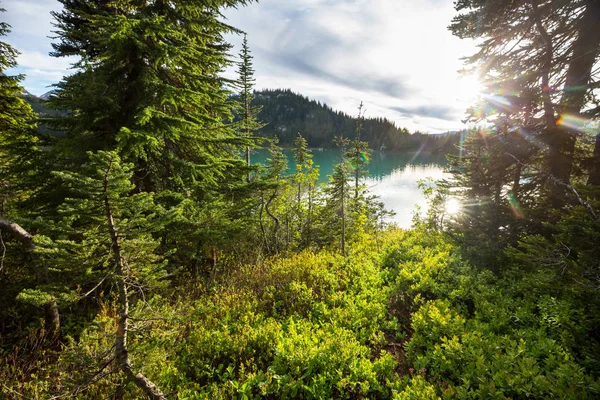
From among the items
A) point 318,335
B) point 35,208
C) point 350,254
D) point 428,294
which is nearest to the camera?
point 318,335

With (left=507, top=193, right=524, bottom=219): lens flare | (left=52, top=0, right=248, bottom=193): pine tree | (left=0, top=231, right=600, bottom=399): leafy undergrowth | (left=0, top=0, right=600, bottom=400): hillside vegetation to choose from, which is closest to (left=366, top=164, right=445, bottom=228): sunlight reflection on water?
(left=507, top=193, right=524, bottom=219): lens flare

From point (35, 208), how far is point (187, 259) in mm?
4424

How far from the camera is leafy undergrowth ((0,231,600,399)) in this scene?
3.55 m

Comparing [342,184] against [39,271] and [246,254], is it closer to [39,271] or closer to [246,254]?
[246,254]

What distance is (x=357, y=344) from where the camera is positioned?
4941 mm

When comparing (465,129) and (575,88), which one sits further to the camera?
(465,129)

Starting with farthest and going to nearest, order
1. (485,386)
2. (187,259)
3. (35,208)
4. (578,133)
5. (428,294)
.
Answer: (187,259) < (578,133) < (428,294) < (35,208) < (485,386)

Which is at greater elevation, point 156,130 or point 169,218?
point 156,130

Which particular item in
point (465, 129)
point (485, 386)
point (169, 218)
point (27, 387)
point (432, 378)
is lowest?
point (27, 387)

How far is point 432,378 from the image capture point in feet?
12.7

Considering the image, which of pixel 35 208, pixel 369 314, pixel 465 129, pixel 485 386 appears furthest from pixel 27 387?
pixel 465 129

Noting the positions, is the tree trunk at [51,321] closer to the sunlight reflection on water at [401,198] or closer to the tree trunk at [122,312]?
the tree trunk at [122,312]

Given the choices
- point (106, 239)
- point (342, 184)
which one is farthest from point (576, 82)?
point (106, 239)

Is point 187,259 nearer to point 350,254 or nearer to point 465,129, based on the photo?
point 350,254
